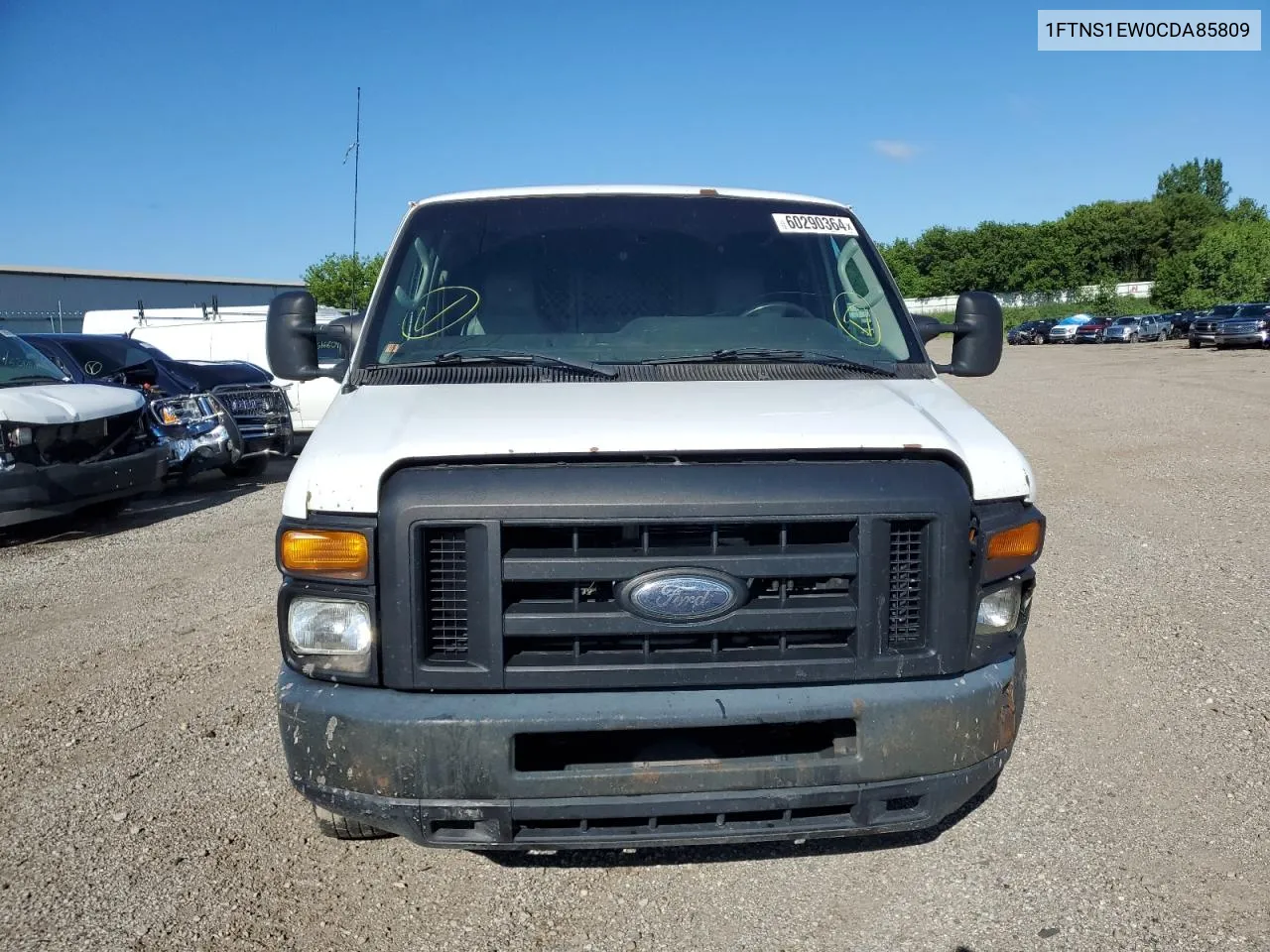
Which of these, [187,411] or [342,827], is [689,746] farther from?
[187,411]

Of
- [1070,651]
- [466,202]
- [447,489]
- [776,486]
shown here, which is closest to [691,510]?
[776,486]

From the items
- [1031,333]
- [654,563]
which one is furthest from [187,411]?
[1031,333]

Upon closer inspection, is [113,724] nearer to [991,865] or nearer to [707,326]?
[707,326]

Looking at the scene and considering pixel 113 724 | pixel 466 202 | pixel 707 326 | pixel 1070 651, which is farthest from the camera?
pixel 1070 651

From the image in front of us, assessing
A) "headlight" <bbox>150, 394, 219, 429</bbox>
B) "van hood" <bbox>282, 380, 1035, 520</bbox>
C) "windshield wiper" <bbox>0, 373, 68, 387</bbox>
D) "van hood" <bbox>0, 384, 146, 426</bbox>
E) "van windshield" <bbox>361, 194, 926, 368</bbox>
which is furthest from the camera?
"headlight" <bbox>150, 394, 219, 429</bbox>

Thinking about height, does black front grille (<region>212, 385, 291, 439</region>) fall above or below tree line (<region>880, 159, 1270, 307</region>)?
below

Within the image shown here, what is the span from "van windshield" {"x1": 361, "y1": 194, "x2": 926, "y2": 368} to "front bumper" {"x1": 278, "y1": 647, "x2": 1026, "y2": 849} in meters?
1.37

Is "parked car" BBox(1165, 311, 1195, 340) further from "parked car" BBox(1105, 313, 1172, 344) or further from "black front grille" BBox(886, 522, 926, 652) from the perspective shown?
"black front grille" BBox(886, 522, 926, 652)

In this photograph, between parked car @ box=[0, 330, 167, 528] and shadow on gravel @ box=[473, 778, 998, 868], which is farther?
parked car @ box=[0, 330, 167, 528]

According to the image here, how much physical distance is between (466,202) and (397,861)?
8.15ft

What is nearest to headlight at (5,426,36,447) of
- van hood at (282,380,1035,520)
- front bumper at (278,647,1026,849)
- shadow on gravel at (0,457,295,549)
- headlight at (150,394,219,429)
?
shadow on gravel at (0,457,295,549)

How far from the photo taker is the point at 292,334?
13.6 ft

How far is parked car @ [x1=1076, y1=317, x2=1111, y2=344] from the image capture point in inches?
2448

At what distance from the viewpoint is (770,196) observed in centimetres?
445
